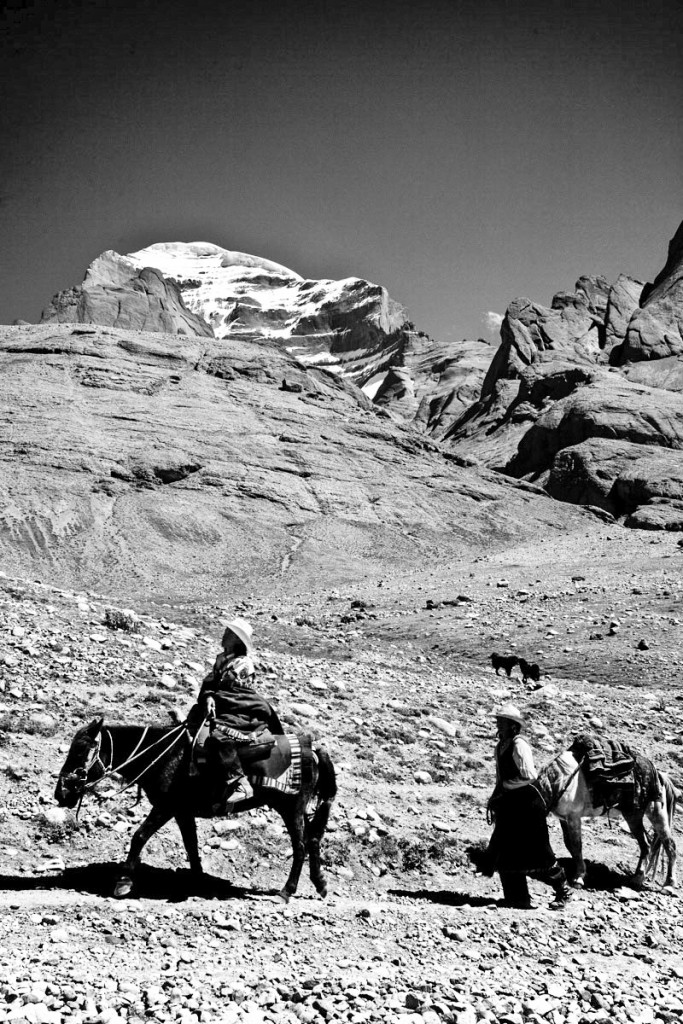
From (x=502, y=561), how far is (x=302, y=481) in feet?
61.9

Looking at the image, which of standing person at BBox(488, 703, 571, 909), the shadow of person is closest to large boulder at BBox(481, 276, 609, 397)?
standing person at BBox(488, 703, 571, 909)

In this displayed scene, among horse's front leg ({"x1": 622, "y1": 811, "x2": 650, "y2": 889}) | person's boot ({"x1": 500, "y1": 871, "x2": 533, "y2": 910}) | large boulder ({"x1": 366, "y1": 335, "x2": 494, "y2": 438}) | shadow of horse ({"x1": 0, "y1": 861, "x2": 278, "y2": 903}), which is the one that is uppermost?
large boulder ({"x1": 366, "y1": 335, "x2": 494, "y2": 438})

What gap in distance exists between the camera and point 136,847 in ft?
22.1

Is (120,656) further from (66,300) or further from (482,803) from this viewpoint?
(66,300)

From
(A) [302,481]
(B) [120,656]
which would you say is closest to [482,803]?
(B) [120,656]

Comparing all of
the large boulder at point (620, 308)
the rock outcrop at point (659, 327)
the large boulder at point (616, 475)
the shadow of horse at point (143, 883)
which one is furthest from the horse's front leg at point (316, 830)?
the large boulder at point (620, 308)

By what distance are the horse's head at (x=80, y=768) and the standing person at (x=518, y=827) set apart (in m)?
4.01

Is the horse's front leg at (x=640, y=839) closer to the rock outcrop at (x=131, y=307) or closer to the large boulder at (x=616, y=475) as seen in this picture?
the large boulder at (x=616, y=475)

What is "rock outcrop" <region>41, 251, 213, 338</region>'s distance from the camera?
10525 cm

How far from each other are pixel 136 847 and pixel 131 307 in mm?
110231

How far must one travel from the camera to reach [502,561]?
39.3m

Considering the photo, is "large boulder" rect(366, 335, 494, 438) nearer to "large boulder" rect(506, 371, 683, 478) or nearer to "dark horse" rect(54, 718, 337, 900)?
"large boulder" rect(506, 371, 683, 478)

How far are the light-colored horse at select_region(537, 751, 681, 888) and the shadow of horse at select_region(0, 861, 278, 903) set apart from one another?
3.18m

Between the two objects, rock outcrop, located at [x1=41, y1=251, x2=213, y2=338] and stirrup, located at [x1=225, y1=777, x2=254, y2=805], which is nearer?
stirrup, located at [x1=225, y1=777, x2=254, y2=805]
